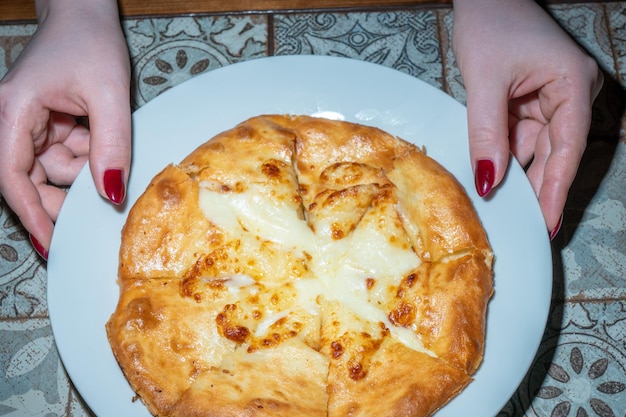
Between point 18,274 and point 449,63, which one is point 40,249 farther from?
point 449,63

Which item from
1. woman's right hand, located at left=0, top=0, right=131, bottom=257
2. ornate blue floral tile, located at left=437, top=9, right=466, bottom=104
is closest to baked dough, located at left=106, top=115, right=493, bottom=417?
woman's right hand, located at left=0, top=0, right=131, bottom=257

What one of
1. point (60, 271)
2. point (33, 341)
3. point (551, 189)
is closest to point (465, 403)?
point (551, 189)

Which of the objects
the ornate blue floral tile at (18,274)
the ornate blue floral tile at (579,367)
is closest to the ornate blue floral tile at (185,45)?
the ornate blue floral tile at (18,274)

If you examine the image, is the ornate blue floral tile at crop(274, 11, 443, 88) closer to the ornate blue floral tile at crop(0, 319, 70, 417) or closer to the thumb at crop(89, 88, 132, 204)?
the thumb at crop(89, 88, 132, 204)

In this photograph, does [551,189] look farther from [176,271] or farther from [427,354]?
[176,271]

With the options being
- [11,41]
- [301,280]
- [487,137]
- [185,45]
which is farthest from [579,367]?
[11,41]

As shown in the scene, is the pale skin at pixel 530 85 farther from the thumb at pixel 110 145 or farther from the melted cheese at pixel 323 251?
the thumb at pixel 110 145
